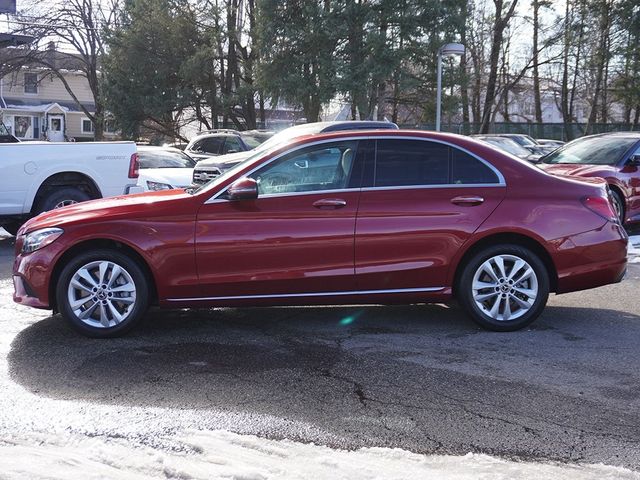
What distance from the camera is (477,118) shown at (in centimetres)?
5122

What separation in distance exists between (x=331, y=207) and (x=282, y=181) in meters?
0.47

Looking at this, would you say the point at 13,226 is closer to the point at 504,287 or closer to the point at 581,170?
the point at 504,287

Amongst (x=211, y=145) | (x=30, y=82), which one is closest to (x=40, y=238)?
(x=211, y=145)

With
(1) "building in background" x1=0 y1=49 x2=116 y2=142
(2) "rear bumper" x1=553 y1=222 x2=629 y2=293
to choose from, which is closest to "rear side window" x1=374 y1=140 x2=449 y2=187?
(2) "rear bumper" x1=553 y1=222 x2=629 y2=293

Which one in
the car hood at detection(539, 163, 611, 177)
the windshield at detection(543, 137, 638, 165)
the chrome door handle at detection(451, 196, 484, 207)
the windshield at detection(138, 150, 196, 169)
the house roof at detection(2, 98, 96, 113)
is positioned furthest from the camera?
the house roof at detection(2, 98, 96, 113)

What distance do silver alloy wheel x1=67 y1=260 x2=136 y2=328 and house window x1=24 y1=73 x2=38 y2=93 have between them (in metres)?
40.8

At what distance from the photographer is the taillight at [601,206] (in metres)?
6.15

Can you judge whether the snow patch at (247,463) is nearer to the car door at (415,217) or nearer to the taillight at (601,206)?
the car door at (415,217)

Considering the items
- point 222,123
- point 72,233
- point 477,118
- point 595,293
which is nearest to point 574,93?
point 477,118

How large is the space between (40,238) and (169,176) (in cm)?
708

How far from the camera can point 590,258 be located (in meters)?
6.14

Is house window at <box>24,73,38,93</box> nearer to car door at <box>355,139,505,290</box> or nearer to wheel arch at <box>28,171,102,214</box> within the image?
wheel arch at <box>28,171,102,214</box>

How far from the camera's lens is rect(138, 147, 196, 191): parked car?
12.5 meters

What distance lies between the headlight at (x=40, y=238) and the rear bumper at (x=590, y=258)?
13.6ft
